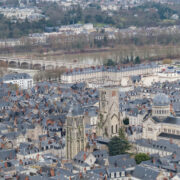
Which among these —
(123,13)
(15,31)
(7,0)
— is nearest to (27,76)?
(15,31)

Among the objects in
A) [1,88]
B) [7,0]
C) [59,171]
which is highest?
[7,0]

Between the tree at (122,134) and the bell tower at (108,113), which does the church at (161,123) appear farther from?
the bell tower at (108,113)

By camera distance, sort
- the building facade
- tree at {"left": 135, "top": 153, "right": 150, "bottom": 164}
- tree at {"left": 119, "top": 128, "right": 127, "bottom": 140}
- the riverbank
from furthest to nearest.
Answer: the riverbank, the building facade, tree at {"left": 119, "top": 128, "right": 127, "bottom": 140}, tree at {"left": 135, "top": 153, "right": 150, "bottom": 164}

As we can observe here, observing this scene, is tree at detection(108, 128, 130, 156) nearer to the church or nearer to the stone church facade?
the stone church facade

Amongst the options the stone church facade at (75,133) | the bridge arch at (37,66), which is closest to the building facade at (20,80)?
the bridge arch at (37,66)

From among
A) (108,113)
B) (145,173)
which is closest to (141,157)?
(145,173)

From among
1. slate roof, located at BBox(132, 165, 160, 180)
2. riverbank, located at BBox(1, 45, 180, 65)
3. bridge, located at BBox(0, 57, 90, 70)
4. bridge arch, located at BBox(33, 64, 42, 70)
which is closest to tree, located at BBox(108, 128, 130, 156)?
slate roof, located at BBox(132, 165, 160, 180)

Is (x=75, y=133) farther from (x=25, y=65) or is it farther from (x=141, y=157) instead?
(x=25, y=65)

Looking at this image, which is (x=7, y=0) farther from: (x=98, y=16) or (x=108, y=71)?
(x=108, y=71)
